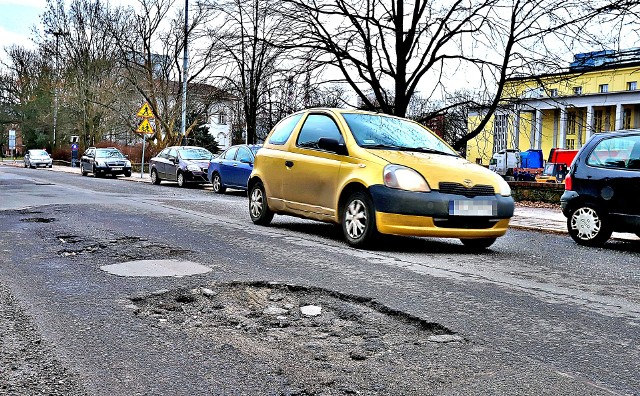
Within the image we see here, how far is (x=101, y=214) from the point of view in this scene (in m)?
11.2

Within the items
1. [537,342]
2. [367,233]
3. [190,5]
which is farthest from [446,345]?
[190,5]

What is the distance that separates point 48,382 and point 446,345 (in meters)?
2.05

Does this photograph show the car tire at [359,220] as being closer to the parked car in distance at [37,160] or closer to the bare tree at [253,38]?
the bare tree at [253,38]

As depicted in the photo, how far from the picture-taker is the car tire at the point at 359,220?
25.2 feet

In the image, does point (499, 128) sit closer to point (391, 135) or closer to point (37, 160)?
point (391, 135)

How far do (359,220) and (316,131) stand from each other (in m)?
1.76

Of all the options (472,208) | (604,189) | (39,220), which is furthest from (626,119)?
(39,220)

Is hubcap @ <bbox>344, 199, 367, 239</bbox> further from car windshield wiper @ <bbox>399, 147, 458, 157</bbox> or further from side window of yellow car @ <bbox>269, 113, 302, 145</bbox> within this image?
side window of yellow car @ <bbox>269, 113, 302, 145</bbox>

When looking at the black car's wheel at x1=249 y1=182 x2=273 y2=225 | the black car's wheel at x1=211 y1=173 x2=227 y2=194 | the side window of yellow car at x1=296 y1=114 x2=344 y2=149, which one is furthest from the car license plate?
the black car's wheel at x1=211 y1=173 x2=227 y2=194

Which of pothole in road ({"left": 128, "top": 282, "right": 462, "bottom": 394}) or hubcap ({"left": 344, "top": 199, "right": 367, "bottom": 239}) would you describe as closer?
pothole in road ({"left": 128, "top": 282, "right": 462, "bottom": 394})

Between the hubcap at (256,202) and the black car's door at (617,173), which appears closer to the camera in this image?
the black car's door at (617,173)

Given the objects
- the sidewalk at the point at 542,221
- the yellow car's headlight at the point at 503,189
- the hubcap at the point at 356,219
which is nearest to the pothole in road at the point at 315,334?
the hubcap at the point at 356,219

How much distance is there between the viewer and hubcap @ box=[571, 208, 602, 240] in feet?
31.1

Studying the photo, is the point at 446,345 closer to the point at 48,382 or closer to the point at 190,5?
the point at 48,382
